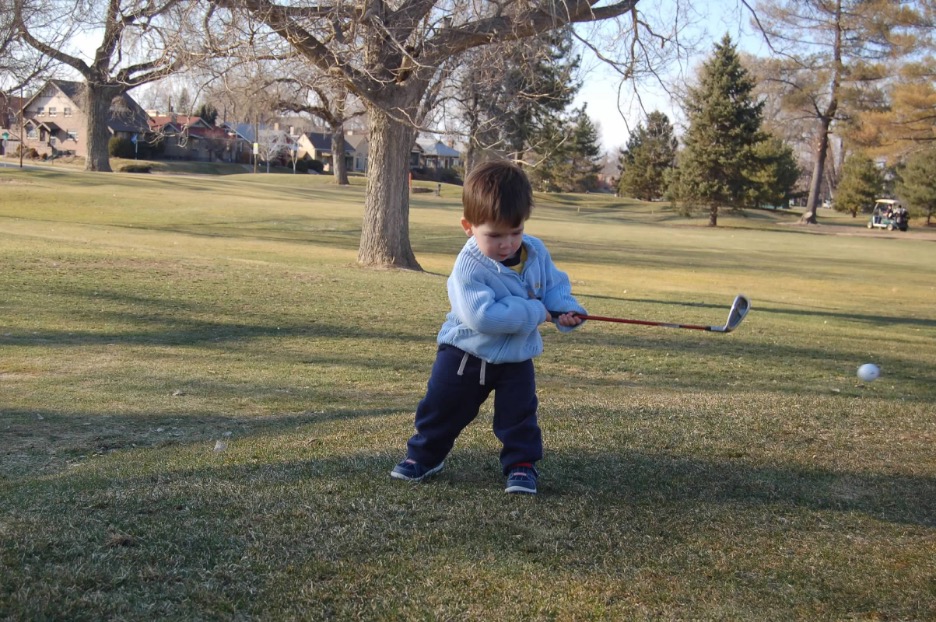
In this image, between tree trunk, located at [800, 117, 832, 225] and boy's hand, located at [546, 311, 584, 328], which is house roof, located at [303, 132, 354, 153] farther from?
boy's hand, located at [546, 311, 584, 328]

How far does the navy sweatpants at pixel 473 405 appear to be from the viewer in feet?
13.8

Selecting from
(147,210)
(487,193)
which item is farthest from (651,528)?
(147,210)

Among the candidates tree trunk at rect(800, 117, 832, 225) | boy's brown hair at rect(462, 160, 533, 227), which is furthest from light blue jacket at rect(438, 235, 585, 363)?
tree trunk at rect(800, 117, 832, 225)

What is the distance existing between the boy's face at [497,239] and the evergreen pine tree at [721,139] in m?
53.8

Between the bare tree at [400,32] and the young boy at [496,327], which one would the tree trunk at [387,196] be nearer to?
the bare tree at [400,32]

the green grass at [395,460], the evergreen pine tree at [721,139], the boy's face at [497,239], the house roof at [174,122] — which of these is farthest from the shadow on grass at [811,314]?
the evergreen pine tree at [721,139]

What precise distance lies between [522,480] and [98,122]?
48700mm

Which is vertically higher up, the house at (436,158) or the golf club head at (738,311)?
the house at (436,158)

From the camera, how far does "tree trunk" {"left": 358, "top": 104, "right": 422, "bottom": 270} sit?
17.9 meters

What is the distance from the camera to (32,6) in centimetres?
1906

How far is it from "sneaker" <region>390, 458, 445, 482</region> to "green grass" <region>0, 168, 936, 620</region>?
4.6 inches

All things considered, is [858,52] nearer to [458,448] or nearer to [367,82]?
[367,82]

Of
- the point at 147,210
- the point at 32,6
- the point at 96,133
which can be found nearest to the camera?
the point at 32,6

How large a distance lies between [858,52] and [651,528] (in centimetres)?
5830
